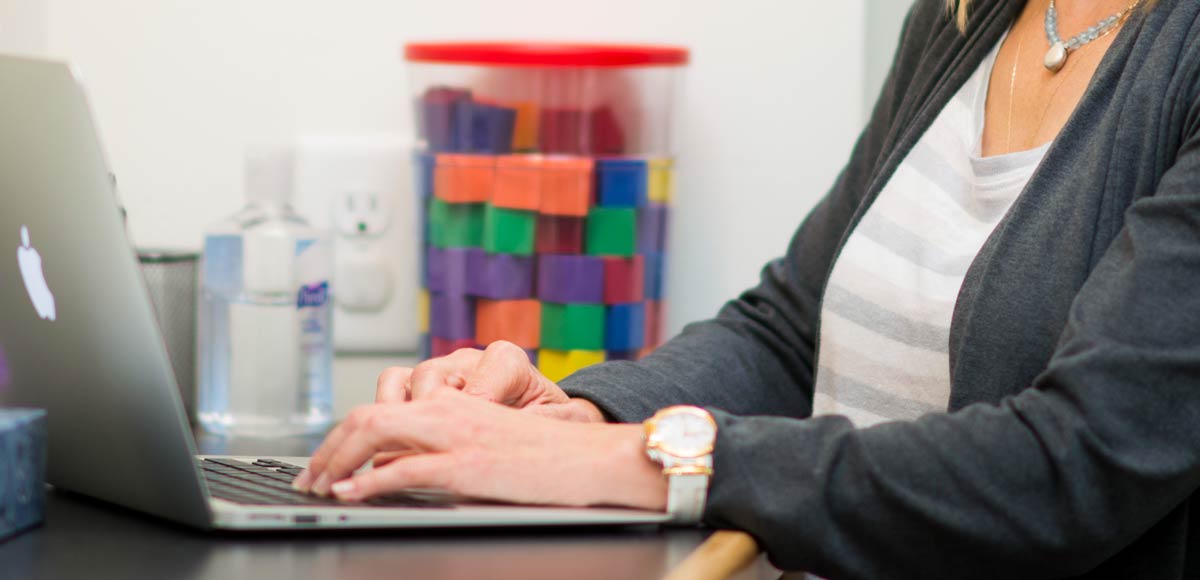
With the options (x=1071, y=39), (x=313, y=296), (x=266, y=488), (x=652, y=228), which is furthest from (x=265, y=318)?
(x=1071, y=39)

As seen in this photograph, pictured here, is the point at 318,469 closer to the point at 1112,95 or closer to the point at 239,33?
the point at 1112,95

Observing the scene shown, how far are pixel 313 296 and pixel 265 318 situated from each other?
5 cm

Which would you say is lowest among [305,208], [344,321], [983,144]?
[344,321]

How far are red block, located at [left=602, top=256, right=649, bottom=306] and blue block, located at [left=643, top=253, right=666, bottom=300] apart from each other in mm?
16

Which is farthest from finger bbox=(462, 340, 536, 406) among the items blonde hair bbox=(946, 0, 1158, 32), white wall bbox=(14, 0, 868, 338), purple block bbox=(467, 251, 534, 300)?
white wall bbox=(14, 0, 868, 338)

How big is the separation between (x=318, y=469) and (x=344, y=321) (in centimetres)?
77

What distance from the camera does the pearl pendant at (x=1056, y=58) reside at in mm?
1021

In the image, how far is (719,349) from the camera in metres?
1.07

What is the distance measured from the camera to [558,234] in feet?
4.19

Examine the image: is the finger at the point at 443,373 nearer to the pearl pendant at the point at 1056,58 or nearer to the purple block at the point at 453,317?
the purple block at the point at 453,317

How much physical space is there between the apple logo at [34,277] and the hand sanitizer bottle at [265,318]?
0.56m

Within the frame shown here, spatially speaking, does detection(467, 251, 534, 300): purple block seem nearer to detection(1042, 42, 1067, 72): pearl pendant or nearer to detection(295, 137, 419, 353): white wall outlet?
detection(295, 137, 419, 353): white wall outlet

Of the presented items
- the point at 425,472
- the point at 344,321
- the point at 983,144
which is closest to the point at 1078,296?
the point at 983,144

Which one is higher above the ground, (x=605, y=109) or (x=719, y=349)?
(x=605, y=109)
